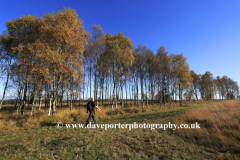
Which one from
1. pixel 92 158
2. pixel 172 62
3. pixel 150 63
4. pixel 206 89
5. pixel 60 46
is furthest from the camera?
pixel 206 89

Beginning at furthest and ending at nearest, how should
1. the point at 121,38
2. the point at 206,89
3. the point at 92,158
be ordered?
the point at 206,89, the point at 121,38, the point at 92,158

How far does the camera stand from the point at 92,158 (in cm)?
333

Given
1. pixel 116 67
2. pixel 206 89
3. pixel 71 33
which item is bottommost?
pixel 206 89

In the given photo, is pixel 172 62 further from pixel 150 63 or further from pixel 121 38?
pixel 121 38

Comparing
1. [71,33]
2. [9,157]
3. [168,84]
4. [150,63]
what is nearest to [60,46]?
[71,33]

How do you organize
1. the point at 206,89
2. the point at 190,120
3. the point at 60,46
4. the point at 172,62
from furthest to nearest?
1. the point at 206,89
2. the point at 172,62
3. the point at 60,46
4. the point at 190,120

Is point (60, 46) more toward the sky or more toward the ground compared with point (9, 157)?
more toward the sky

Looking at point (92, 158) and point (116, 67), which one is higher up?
point (116, 67)

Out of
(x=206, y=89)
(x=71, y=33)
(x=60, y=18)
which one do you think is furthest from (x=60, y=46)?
(x=206, y=89)

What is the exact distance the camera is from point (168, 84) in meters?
30.4

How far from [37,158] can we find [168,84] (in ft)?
104

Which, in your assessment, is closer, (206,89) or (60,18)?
(60,18)

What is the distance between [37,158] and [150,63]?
27.0 meters

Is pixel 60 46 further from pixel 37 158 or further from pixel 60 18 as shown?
pixel 37 158
